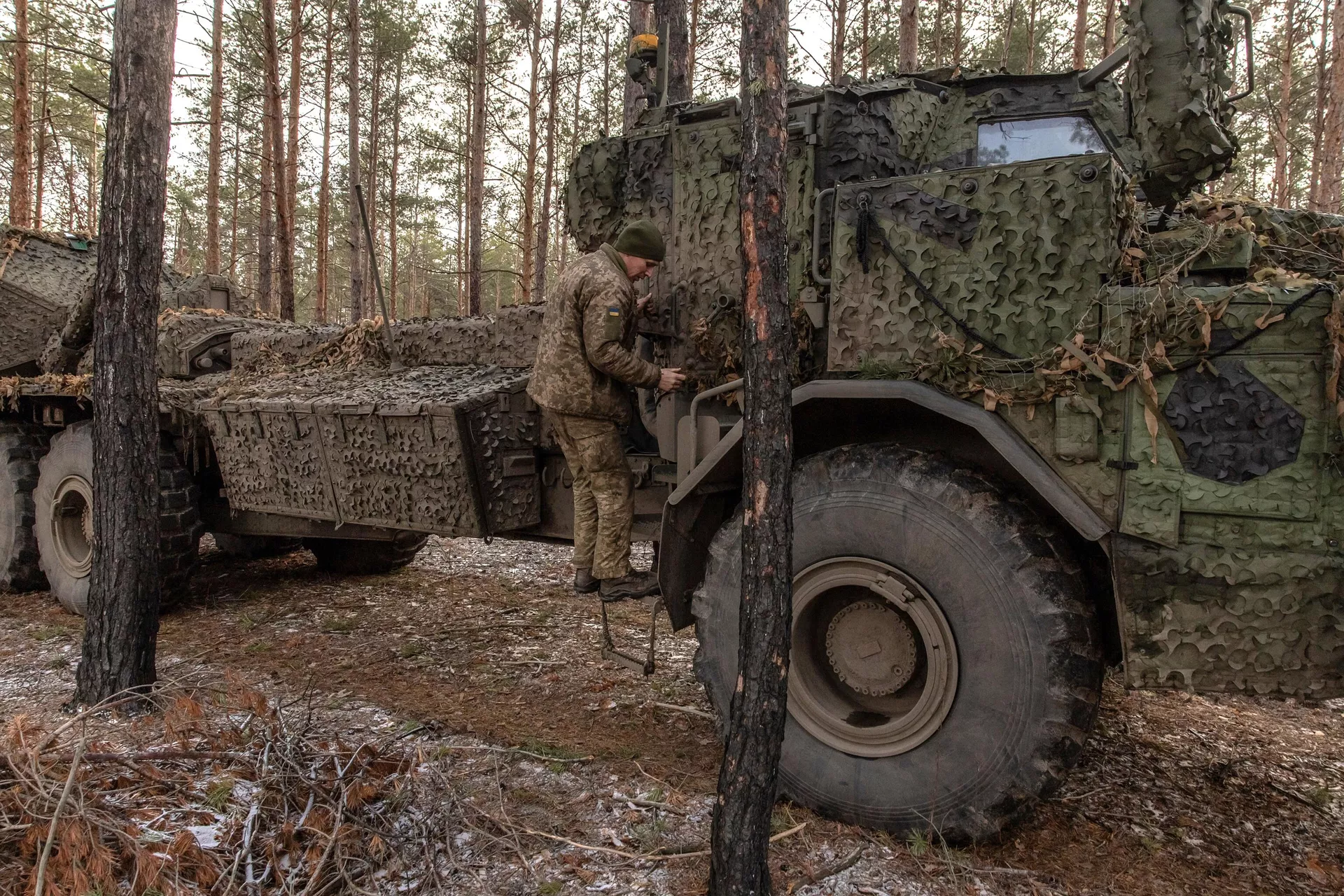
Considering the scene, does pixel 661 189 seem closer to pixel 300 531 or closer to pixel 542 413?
pixel 542 413

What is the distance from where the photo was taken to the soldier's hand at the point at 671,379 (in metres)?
3.62

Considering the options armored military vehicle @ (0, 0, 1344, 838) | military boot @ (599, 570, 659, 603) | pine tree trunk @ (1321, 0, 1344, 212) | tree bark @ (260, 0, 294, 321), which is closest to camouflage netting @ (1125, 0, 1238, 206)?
armored military vehicle @ (0, 0, 1344, 838)

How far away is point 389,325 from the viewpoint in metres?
5.03

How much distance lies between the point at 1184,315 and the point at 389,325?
3925 mm

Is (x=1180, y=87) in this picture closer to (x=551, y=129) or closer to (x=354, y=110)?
(x=354, y=110)

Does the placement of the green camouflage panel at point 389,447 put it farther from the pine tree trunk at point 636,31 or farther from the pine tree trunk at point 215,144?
the pine tree trunk at point 215,144

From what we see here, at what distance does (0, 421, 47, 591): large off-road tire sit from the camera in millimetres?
6117

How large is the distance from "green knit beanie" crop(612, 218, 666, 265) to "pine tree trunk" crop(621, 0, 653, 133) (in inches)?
234

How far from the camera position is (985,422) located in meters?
2.63

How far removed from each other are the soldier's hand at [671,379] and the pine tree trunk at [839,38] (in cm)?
1042

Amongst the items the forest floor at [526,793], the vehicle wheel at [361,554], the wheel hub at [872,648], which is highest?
the wheel hub at [872,648]

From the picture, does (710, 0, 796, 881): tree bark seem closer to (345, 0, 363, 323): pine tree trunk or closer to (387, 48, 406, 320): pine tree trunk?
(345, 0, 363, 323): pine tree trunk

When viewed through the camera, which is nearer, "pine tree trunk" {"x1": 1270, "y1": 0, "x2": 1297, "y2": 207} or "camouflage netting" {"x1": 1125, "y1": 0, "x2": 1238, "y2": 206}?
"camouflage netting" {"x1": 1125, "y1": 0, "x2": 1238, "y2": 206}

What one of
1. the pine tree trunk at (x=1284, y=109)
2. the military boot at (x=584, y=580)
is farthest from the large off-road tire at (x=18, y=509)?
the pine tree trunk at (x=1284, y=109)
